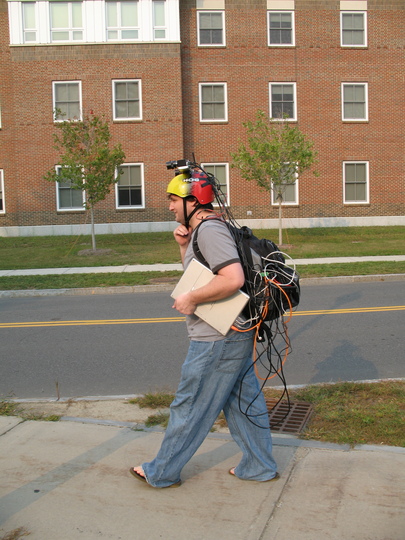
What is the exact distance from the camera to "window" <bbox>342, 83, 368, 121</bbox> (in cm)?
2762

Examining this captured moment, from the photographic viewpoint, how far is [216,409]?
12.0 ft

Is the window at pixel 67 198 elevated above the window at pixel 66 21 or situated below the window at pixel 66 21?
below

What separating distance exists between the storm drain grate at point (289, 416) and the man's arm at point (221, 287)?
1716 millimetres

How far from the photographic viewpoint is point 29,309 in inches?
450

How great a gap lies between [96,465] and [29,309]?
7.70 m

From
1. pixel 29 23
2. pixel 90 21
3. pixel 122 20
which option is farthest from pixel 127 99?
pixel 29 23

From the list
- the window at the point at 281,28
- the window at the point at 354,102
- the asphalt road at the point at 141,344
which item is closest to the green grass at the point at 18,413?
the asphalt road at the point at 141,344

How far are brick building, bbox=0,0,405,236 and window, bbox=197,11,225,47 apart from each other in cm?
4

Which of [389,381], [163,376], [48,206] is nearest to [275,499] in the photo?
[389,381]

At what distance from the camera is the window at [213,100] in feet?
88.4

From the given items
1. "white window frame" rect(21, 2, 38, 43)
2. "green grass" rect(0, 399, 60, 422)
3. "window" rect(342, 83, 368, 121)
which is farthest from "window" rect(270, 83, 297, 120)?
"green grass" rect(0, 399, 60, 422)

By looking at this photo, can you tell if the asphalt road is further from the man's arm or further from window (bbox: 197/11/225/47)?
window (bbox: 197/11/225/47)

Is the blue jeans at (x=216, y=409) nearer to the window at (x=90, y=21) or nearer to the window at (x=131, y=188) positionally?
the window at (x=131, y=188)

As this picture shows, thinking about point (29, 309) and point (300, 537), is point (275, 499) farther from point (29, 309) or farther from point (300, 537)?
point (29, 309)
